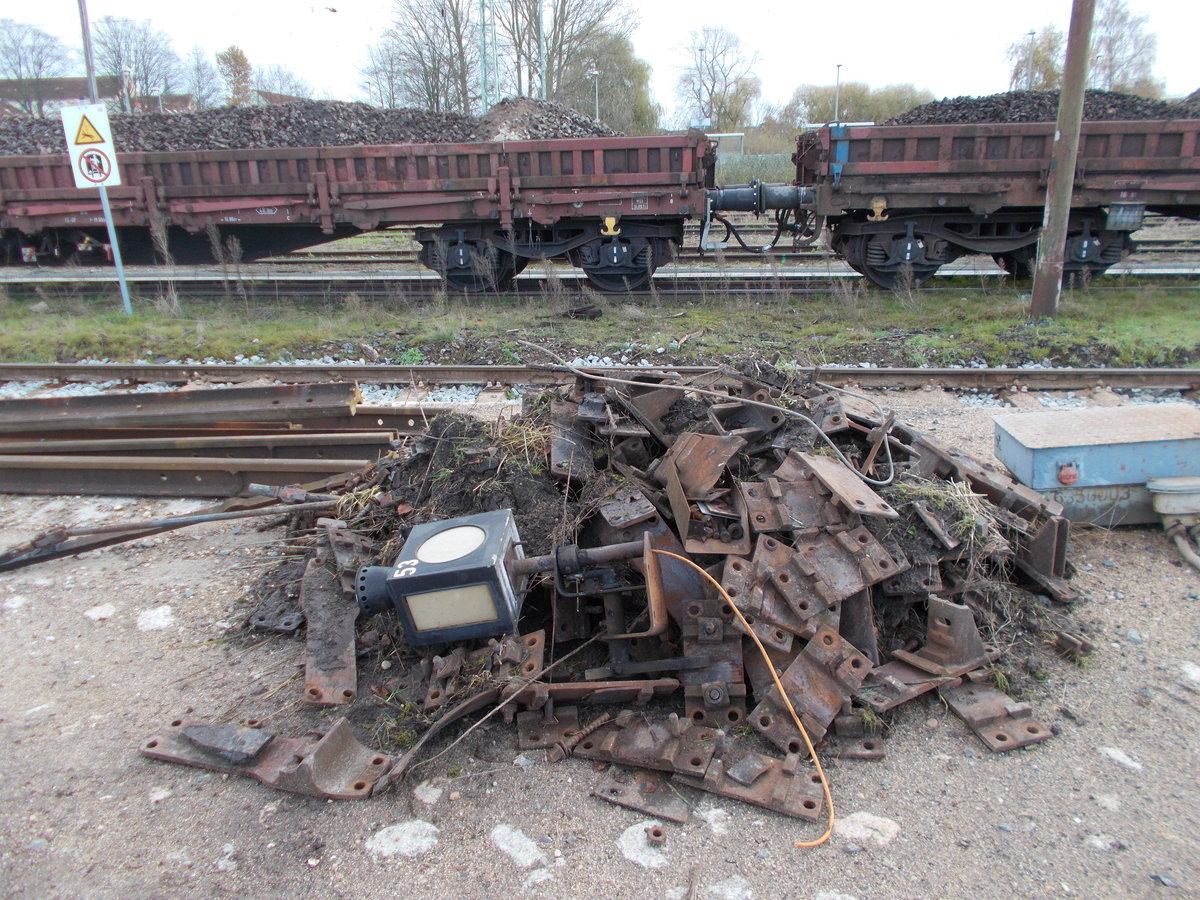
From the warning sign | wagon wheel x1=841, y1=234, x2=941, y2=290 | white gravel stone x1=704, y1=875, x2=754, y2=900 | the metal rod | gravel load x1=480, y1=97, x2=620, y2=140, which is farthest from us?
gravel load x1=480, y1=97, x2=620, y2=140

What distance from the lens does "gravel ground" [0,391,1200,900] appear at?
2.35 m

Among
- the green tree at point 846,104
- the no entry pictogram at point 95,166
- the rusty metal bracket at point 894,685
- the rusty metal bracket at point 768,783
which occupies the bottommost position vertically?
the rusty metal bracket at point 768,783

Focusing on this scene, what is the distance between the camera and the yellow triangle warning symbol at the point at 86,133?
1017cm

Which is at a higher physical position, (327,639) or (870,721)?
(327,639)

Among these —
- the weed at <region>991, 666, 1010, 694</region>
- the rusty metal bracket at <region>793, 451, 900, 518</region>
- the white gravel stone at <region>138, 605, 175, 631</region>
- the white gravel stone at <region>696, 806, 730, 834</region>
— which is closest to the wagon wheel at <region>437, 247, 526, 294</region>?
the white gravel stone at <region>138, 605, 175, 631</region>

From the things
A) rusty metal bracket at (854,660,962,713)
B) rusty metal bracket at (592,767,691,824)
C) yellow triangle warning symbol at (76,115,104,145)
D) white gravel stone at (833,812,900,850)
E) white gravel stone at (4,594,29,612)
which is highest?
yellow triangle warning symbol at (76,115,104,145)

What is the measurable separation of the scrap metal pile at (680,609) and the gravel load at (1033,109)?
457 inches

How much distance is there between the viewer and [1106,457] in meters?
4.25

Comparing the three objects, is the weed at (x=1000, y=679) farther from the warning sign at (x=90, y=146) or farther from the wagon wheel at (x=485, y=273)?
the warning sign at (x=90, y=146)

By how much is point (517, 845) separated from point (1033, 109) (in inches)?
609

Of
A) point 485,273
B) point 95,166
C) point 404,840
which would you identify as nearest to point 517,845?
point 404,840

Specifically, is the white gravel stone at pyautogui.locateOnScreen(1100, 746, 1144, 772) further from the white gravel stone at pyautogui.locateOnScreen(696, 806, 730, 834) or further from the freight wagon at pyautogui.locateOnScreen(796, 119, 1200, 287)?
the freight wagon at pyautogui.locateOnScreen(796, 119, 1200, 287)

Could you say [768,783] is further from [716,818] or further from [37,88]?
[37,88]

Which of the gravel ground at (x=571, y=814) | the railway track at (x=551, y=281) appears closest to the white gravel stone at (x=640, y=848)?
the gravel ground at (x=571, y=814)
